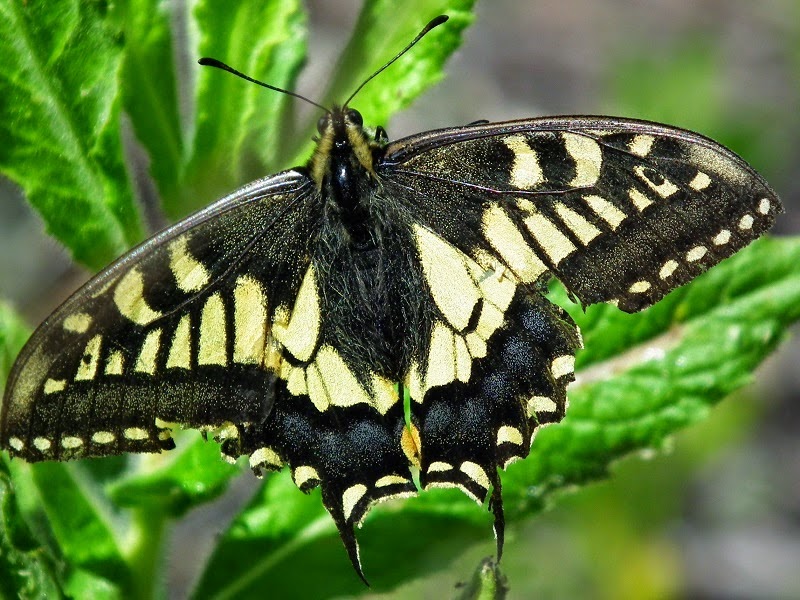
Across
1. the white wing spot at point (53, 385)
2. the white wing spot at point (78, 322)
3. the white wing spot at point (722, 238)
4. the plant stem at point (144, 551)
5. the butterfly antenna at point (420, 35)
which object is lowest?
the plant stem at point (144, 551)

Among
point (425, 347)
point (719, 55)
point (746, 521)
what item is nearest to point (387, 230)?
point (425, 347)

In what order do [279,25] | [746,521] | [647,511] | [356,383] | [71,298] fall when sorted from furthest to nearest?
[746,521] → [647,511] → [356,383] → [279,25] → [71,298]

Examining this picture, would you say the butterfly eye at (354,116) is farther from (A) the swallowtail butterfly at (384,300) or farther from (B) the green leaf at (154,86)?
(B) the green leaf at (154,86)

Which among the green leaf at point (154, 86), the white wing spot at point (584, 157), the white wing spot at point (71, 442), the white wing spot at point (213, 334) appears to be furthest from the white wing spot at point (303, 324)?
the white wing spot at point (584, 157)

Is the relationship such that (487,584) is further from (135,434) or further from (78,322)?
(78,322)

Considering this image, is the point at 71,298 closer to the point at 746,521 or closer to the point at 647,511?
the point at 647,511

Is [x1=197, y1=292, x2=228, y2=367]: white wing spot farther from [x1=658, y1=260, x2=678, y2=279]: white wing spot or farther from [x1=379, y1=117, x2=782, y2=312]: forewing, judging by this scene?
[x1=658, y1=260, x2=678, y2=279]: white wing spot

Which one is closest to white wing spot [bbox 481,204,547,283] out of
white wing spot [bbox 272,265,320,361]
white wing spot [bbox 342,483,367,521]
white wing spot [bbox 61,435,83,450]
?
white wing spot [bbox 272,265,320,361]
